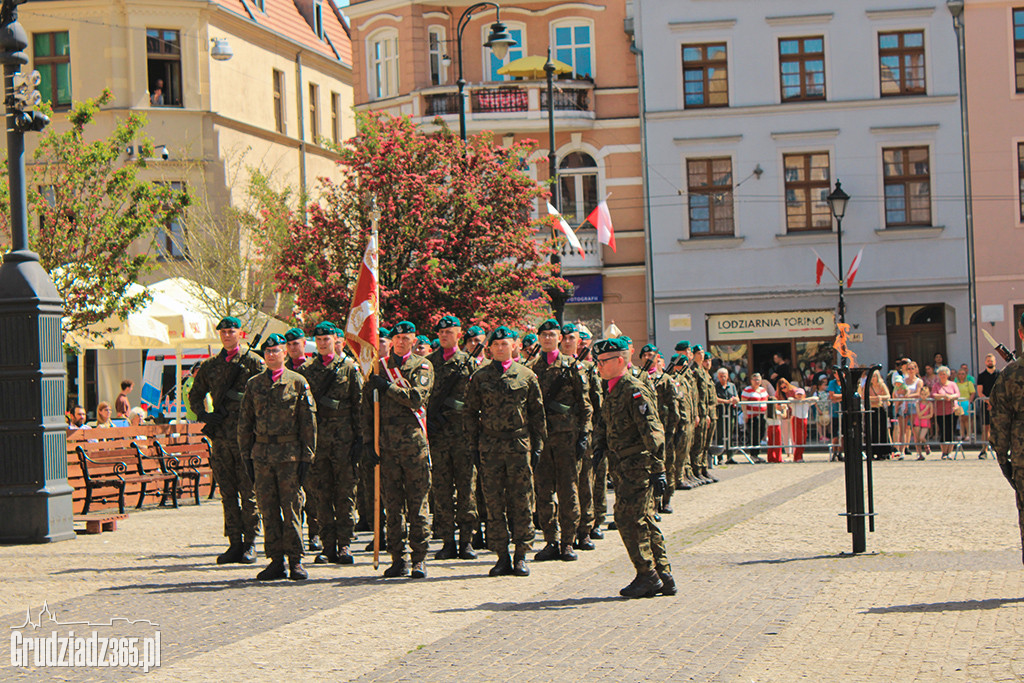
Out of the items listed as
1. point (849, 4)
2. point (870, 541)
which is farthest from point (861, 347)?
point (870, 541)

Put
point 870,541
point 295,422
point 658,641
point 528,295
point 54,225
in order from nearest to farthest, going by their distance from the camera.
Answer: point 658,641, point 295,422, point 870,541, point 54,225, point 528,295

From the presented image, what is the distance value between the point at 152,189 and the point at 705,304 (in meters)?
15.9

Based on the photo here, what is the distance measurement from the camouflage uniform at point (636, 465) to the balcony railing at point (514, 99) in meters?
25.9

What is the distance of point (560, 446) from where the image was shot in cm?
1225

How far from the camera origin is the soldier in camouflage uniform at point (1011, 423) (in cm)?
945

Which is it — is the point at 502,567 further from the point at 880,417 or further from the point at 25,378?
the point at 880,417

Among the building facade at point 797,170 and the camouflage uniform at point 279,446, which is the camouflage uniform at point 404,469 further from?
the building facade at point 797,170

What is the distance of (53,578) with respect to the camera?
37.5 feet

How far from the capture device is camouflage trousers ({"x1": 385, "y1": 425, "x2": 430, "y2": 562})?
36.5ft

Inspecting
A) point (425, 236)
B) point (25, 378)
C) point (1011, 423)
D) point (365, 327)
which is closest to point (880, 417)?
point (425, 236)

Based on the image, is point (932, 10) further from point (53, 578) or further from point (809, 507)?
point (53, 578)

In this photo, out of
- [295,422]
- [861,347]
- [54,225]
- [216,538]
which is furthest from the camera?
[861,347]

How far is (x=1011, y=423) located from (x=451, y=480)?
510 centimetres

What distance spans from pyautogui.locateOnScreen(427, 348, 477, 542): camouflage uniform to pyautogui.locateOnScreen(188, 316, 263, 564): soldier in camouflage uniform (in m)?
1.67
